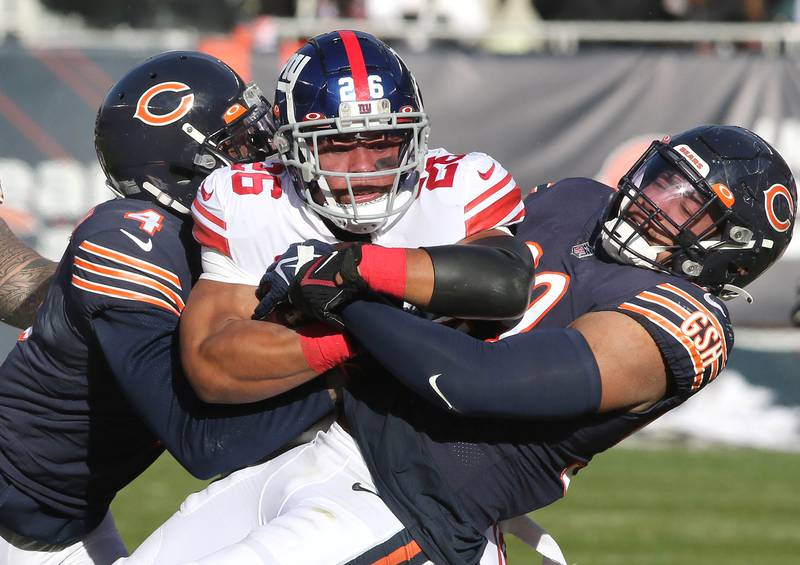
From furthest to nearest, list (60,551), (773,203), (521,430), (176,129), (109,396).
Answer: (60,551) → (176,129) → (109,396) → (773,203) → (521,430)

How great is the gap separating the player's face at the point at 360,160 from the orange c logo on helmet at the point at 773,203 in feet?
3.34

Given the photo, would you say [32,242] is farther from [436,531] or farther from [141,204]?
[436,531]

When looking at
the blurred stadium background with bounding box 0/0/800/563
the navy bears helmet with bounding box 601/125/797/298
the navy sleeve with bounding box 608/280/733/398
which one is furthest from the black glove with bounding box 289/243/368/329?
the blurred stadium background with bounding box 0/0/800/563

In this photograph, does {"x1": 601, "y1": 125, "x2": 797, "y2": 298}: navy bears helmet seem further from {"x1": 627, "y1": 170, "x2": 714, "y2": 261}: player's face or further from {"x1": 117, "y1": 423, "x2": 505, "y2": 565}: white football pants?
{"x1": 117, "y1": 423, "x2": 505, "y2": 565}: white football pants

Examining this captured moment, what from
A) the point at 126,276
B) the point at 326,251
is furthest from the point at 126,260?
the point at 326,251

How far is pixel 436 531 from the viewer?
3.17 m

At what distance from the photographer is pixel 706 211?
346cm

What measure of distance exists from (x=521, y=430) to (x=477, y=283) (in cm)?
46

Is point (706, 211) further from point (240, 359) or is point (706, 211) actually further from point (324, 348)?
point (240, 359)

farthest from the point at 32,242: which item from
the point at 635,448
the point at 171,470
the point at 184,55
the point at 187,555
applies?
the point at 187,555

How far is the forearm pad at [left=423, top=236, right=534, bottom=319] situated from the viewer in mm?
3035

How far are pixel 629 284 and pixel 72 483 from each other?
177cm

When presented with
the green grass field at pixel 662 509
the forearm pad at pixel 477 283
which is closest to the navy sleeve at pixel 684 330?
the forearm pad at pixel 477 283

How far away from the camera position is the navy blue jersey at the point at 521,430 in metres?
3.17
